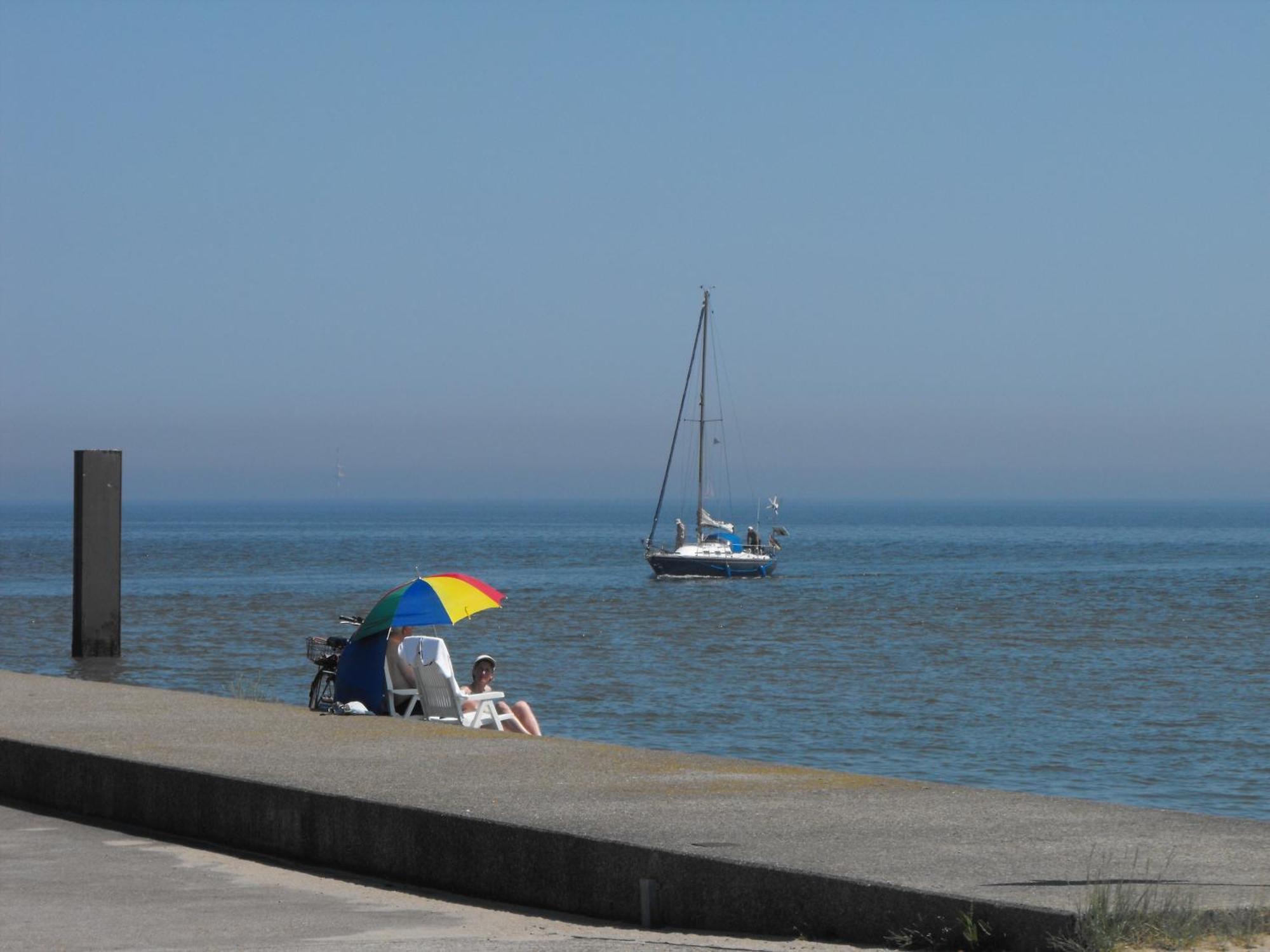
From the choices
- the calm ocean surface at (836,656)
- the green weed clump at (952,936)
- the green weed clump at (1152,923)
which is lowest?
the calm ocean surface at (836,656)

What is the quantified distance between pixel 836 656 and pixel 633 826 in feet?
94.3

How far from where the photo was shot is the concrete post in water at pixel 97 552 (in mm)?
19688

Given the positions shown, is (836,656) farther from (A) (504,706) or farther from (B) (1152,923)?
(B) (1152,923)

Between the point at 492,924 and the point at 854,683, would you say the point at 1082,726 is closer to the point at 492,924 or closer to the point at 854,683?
the point at 854,683

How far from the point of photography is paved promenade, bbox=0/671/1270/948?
6.29 m

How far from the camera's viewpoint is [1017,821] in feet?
24.4

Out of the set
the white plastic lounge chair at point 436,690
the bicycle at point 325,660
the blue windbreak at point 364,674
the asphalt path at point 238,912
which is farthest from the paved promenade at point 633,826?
the bicycle at point 325,660

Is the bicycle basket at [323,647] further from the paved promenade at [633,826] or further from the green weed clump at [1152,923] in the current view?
the green weed clump at [1152,923]

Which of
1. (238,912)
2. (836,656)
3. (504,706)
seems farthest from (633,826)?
(836,656)

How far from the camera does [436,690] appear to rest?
12.7 m

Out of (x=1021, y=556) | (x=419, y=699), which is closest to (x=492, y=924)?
(x=419, y=699)

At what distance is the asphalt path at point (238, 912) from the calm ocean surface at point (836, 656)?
11.2 metres

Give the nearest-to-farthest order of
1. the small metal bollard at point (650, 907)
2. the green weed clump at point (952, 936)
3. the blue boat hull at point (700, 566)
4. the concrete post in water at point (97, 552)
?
the green weed clump at point (952, 936), the small metal bollard at point (650, 907), the concrete post in water at point (97, 552), the blue boat hull at point (700, 566)

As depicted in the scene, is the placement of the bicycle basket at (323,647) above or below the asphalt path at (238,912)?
above
